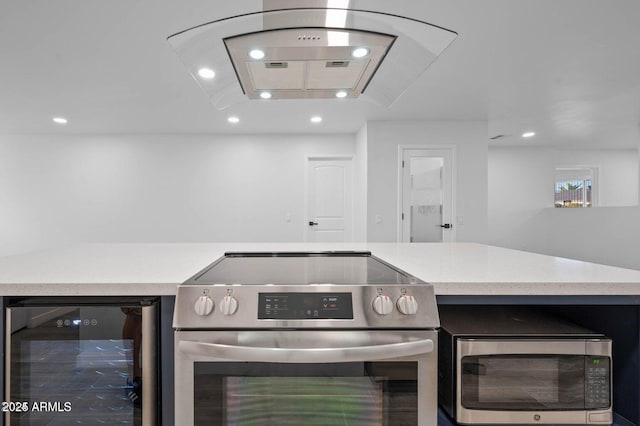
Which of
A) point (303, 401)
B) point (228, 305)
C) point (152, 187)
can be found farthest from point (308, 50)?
point (152, 187)

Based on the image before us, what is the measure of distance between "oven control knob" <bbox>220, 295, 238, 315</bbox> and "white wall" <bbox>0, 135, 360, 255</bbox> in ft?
14.3

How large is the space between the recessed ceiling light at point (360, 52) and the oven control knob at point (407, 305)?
83 cm

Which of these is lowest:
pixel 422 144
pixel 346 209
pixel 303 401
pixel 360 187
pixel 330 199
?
pixel 303 401

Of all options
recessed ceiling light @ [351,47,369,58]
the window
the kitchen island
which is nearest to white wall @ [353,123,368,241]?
recessed ceiling light @ [351,47,369,58]

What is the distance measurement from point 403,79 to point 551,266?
0.92m

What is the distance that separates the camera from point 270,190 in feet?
17.3

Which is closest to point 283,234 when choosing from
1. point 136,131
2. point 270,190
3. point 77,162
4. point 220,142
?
point 270,190

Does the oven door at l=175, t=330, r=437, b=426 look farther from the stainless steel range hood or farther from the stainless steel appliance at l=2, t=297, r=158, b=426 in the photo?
the stainless steel range hood

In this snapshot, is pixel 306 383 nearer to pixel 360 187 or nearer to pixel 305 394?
pixel 305 394

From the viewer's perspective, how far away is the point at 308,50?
1.13 meters

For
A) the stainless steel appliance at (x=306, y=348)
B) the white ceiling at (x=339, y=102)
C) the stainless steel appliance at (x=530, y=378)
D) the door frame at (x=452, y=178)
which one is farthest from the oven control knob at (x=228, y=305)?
the door frame at (x=452, y=178)

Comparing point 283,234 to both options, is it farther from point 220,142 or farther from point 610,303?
point 610,303

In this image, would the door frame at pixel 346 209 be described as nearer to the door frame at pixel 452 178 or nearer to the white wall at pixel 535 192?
the door frame at pixel 452 178

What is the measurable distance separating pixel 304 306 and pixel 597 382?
0.84m
